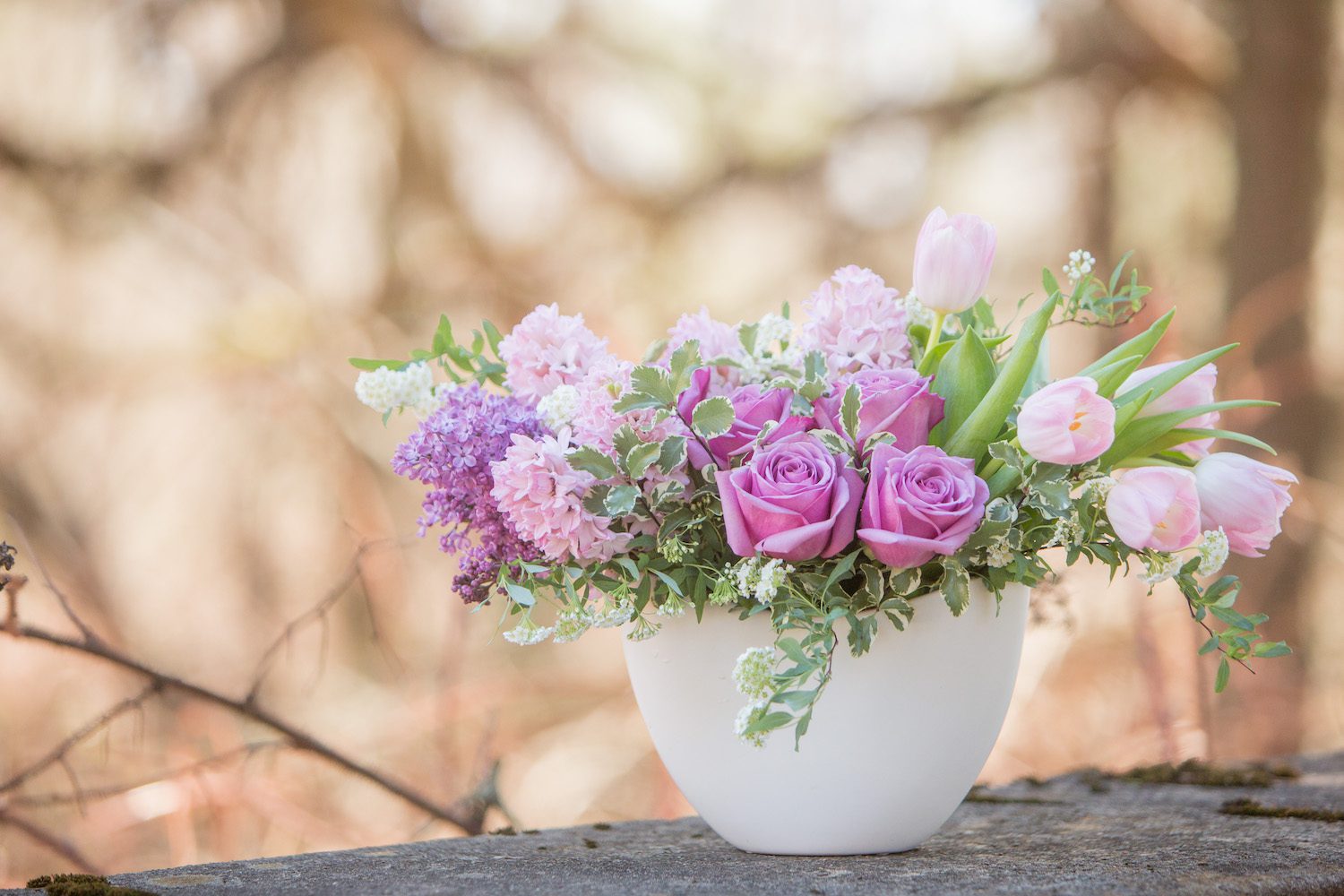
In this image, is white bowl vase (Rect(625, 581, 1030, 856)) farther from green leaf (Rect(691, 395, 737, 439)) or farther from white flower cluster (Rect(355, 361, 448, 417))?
white flower cluster (Rect(355, 361, 448, 417))

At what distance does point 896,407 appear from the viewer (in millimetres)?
704

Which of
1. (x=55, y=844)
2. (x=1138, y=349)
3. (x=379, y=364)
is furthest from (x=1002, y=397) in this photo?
(x=55, y=844)

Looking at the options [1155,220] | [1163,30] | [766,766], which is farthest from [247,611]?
[1163,30]

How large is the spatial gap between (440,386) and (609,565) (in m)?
0.21

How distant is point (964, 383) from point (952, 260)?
82 millimetres

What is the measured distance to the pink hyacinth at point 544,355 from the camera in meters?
0.78

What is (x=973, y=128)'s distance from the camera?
273 cm

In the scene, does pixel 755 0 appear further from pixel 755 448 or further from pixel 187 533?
pixel 755 448

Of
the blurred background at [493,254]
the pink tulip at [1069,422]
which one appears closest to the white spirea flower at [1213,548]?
the pink tulip at [1069,422]

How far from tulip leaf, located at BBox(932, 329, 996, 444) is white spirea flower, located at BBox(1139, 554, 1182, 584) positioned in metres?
0.15

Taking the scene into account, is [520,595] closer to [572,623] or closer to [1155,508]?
[572,623]

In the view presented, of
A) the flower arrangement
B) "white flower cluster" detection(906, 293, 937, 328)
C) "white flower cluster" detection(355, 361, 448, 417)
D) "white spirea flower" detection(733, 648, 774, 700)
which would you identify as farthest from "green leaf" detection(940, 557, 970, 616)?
"white flower cluster" detection(355, 361, 448, 417)

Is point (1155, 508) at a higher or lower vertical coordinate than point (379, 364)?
lower

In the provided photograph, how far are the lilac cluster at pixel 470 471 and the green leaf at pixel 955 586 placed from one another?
0.27 metres
